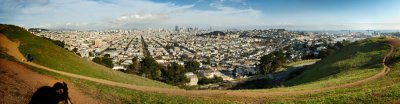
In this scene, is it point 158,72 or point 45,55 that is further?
point 158,72

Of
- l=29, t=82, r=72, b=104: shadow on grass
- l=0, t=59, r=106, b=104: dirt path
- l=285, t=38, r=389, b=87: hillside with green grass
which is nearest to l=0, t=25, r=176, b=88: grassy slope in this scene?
l=0, t=59, r=106, b=104: dirt path

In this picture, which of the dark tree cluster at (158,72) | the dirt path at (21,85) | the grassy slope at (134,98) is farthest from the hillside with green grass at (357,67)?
the dark tree cluster at (158,72)

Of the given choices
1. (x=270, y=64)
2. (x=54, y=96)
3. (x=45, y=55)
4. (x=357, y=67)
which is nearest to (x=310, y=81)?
(x=357, y=67)

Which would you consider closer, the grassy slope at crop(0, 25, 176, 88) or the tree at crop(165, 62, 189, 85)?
the grassy slope at crop(0, 25, 176, 88)

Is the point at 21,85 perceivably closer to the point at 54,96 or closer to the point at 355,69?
the point at 54,96

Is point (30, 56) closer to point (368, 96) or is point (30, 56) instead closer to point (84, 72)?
point (84, 72)

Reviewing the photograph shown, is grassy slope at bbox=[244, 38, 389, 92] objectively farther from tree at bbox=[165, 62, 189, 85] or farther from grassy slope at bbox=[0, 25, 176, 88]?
tree at bbox=[165, 62, 189, 85]

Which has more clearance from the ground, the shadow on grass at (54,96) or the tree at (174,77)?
the shadow on grass at (54,96)

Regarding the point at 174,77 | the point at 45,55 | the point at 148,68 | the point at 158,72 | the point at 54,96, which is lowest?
the point at 174,77

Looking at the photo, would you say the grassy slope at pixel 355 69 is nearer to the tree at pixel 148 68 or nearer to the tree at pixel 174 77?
the tree at pixel 174 77

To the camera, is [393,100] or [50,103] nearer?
[50,103]

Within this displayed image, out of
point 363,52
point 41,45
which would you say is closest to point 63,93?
point 41,45
